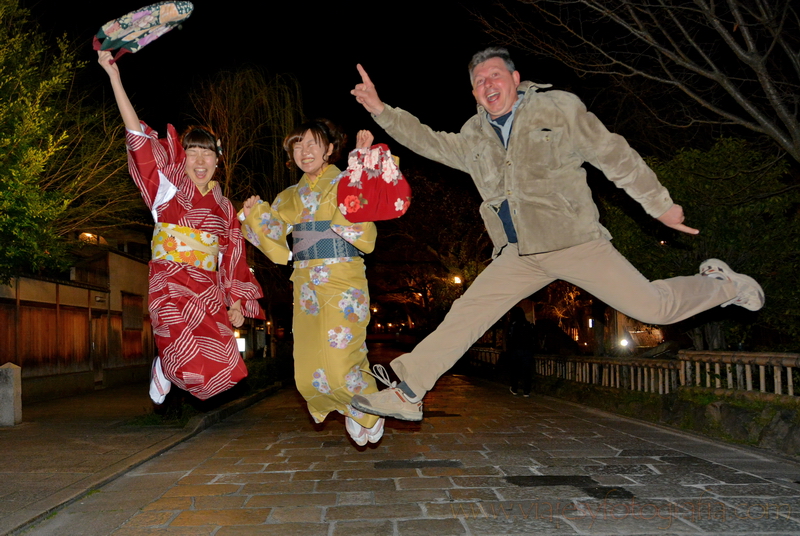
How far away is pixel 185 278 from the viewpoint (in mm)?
4684

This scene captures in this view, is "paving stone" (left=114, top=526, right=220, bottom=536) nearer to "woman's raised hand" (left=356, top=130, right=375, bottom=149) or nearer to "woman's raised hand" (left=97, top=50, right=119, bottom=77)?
"woman's raised hand" (left=356, top=130, right=375, bottom=149)

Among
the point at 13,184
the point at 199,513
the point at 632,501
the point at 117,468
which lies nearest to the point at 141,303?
the point at 13,184

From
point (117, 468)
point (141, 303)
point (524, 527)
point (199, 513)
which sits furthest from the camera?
point (141, 303)

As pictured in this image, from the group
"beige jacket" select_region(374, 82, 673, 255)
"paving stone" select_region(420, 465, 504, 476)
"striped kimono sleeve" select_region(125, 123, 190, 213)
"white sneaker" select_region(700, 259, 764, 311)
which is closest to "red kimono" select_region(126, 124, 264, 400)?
"striped kimono sleeve" select_region(125, 123, 190, 213)

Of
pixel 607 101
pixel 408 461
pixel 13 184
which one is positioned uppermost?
pixel 607 101

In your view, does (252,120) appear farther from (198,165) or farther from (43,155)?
(198,165)

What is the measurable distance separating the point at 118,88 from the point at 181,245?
116 cm

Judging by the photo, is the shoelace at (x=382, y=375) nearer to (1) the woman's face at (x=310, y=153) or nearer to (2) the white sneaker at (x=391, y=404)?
(2) the white sneaker at (x=391, y=404)

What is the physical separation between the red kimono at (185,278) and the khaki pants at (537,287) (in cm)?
139

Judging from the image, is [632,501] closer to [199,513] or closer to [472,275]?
[199,513]

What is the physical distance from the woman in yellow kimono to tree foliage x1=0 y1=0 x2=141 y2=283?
580cm

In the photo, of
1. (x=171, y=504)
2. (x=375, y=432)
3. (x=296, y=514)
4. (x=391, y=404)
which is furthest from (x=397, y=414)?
(x=171, y=504)

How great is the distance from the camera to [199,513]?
16.8ft

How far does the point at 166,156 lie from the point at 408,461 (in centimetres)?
433
